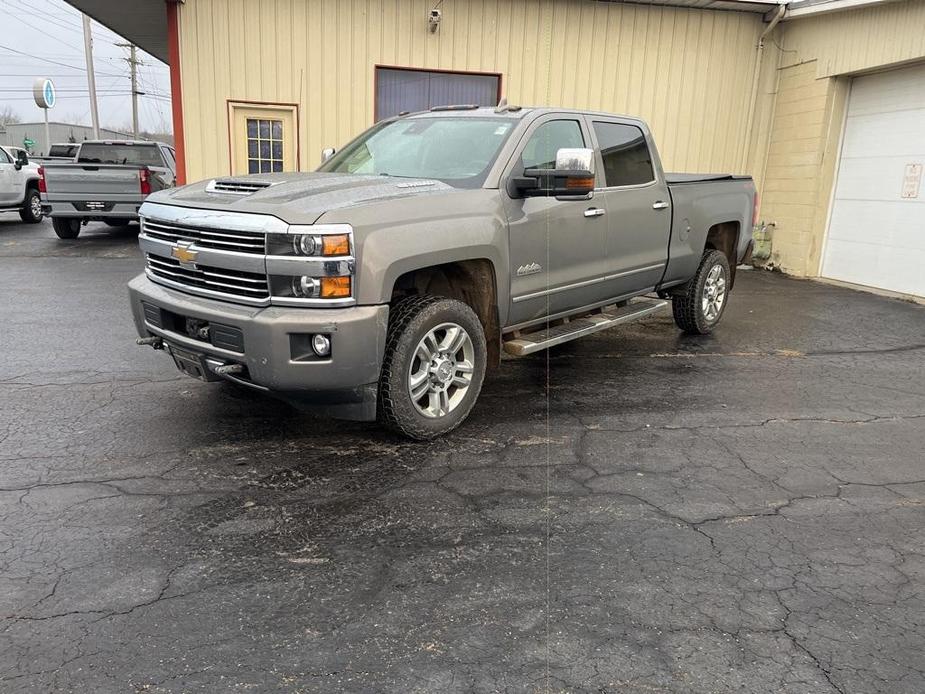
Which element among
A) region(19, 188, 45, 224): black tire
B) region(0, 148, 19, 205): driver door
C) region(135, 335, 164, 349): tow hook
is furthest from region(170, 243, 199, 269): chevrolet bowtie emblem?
region(19, 188, 45, 224): black tire

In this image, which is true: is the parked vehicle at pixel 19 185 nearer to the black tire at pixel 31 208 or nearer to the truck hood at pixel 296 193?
the black tire at pixel 31 208

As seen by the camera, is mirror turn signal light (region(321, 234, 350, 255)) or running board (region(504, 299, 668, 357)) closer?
mirror turn signal light (region(321, 234, 350, 255))

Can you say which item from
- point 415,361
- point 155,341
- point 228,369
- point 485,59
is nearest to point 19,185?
point 485,59

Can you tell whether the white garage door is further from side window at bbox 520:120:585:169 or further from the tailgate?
the tailgate

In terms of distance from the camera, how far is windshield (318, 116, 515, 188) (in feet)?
16.2

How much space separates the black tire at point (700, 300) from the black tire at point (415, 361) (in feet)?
11.7

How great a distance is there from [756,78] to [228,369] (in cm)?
1233

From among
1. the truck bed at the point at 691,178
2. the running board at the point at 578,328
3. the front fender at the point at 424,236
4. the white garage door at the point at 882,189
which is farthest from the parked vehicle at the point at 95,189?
the white garage door at the point at 882,189

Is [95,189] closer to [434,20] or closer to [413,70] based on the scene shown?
[413,70]

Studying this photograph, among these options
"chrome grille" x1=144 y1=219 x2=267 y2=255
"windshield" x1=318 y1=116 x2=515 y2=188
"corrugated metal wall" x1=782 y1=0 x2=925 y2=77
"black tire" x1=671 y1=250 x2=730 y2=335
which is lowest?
"black tire" x1=671 y1=250 x2=730 y2=335

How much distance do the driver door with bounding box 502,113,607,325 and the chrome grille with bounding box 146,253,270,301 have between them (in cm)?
170

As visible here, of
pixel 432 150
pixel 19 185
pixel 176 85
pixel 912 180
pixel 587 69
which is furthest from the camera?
pixel 19 185

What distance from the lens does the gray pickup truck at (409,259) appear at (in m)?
3.78

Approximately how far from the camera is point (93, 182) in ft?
45.0
